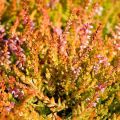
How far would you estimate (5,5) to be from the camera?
3604 millimetres

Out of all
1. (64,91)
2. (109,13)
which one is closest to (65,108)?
(64,91)

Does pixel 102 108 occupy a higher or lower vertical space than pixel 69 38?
lower

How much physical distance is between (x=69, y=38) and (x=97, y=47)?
0.36 metres

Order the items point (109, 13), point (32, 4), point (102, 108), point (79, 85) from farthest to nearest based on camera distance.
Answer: point (109, 13) < point (32, 4) < point (79, 85) < point (102, 108)

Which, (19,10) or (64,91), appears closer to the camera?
(64,91)

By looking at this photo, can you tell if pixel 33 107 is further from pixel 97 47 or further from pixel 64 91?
pixel 97 47

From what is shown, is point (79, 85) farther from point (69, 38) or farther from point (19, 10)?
point (19, 10)

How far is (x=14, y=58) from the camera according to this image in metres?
2.99

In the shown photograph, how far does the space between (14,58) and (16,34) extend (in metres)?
0.20

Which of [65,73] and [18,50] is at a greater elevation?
[18,50]

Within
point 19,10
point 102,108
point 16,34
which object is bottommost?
point 102,108

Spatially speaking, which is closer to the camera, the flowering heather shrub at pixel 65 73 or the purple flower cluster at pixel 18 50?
the flowering heather shrub at pixel 65 73

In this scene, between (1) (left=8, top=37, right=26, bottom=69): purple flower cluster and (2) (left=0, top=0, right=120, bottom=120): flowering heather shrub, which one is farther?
(1) (left=8, top=37, right=26, bottom=69): purple flower cluster

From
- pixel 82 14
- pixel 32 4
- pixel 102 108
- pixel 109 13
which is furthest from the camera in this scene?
pixel 109 13
